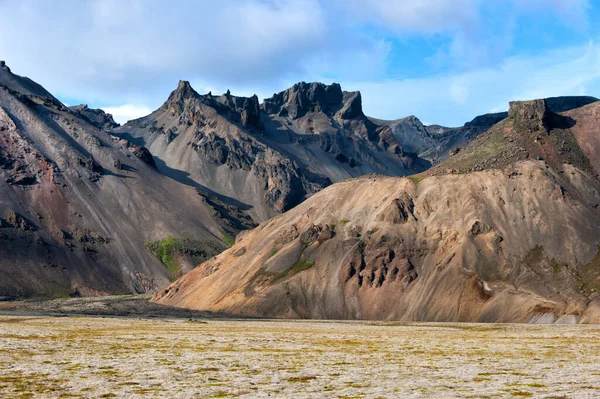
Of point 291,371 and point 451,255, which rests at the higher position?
point 451,255

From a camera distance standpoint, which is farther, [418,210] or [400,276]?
[418,210]

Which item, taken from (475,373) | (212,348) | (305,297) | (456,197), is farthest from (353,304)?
(475,373)

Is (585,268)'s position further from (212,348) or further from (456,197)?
(212,348)

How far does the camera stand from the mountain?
15575cm

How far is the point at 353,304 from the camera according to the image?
168 meters

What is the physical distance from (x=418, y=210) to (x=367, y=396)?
158 meters

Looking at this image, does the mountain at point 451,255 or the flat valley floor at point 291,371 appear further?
the mountain at point 451,255

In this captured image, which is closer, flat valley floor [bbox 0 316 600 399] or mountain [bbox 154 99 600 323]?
flat valley floor [bbox 0 316 600 399]

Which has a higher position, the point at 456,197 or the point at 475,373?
the point at 456,197

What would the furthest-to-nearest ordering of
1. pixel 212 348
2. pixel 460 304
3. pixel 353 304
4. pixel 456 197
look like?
pixel 456 197
pixel 353 304
pixel 460 304
pixel 212 348

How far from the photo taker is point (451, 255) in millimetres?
167750

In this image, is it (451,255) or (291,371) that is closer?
(291,371)

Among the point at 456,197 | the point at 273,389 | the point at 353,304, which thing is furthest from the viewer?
the point at 456,197

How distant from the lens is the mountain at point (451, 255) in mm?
155750
